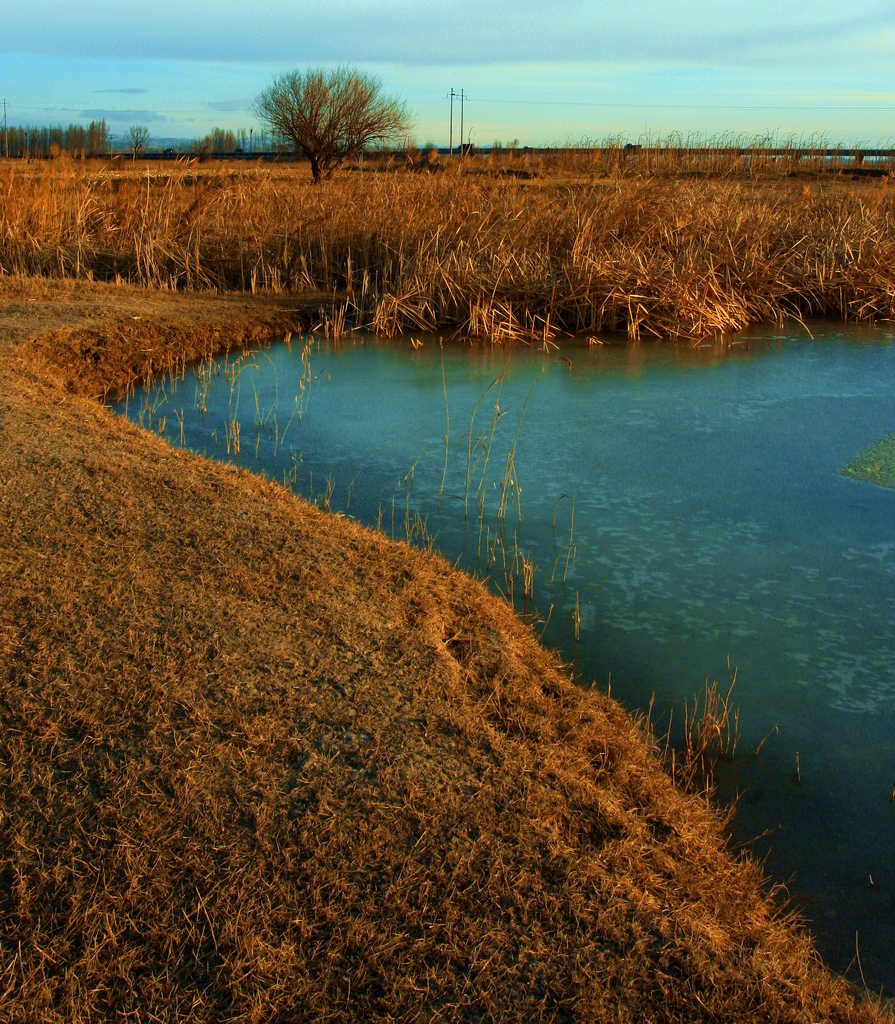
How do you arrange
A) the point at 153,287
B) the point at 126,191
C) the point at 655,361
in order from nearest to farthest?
1. the point at 655,361
2. the point at 153,287
3. the point at 126,191

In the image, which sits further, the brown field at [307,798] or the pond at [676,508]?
the pond at [676,508]

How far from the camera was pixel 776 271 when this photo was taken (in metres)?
10.9

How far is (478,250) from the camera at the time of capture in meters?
10.4

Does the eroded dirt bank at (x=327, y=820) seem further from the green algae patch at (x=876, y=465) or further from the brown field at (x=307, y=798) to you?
the green algae patch at (x=876, y=465)

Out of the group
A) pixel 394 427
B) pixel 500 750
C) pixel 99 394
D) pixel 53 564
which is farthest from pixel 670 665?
pixel 99 394

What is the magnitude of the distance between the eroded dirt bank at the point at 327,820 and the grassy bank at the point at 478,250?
6702 millimetres

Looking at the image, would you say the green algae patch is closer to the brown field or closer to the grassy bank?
the brown field

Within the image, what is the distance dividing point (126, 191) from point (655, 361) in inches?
276

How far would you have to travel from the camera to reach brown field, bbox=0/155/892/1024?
6.30 feet

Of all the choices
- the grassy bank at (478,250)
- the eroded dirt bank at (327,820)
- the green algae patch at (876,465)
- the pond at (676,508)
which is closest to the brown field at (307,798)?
the eroded dirt bank at (327,820)

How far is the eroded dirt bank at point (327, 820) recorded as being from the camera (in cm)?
191

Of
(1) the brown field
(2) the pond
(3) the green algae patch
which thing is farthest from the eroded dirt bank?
(3) the green algae patch

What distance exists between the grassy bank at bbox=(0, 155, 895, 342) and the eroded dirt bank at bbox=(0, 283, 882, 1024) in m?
6.70

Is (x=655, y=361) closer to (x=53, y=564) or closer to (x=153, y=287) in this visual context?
(x=153, y=287)
